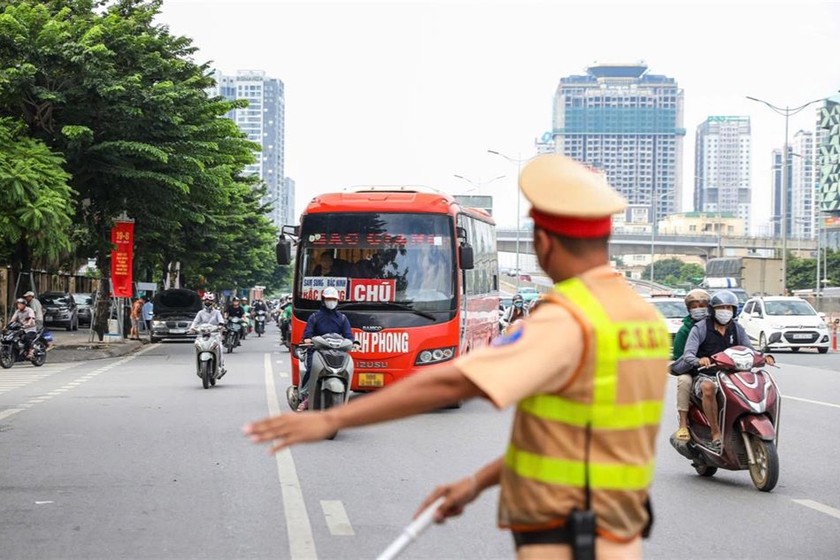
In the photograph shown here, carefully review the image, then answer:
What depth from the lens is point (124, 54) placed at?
3306cm

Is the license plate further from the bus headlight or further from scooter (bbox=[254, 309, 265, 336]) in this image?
scooter (bbox=[254, 309, 265, 336])

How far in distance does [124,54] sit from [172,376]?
1146 cm

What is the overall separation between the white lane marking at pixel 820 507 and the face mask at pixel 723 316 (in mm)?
1538

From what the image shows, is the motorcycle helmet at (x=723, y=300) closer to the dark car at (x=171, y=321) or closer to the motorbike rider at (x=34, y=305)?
the motorbike rider at (x=34, y=305)

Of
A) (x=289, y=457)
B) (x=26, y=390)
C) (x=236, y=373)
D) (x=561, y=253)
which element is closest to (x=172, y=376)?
(x=236, y=373)

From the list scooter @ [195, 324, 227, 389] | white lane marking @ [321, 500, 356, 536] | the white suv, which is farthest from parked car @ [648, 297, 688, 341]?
white lane marking @ [321, 500, 356, 536]

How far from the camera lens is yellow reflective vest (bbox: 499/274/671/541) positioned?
3.16 m

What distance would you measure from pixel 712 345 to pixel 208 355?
12.0 m

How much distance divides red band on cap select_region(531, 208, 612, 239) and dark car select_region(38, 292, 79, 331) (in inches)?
2079

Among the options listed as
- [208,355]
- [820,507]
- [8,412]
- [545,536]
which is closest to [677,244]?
[208,355]

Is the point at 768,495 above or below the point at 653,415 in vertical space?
below

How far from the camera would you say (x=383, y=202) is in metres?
18.4

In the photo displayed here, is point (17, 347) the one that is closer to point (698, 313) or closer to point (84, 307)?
point (698, 313)

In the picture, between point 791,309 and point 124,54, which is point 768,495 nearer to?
point 124,54
